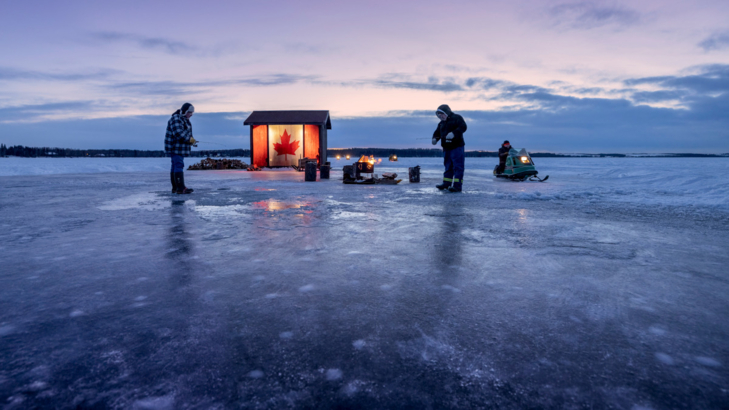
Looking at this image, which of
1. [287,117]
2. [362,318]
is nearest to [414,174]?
[362,318]

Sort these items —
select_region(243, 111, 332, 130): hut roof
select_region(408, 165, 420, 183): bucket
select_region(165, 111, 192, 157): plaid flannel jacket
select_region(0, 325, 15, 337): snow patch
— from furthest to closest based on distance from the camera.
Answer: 1. select_region(243, 111, 332, 130): hut roof
2. select_region(408, 165, 420, 183): bucket
3. select_region(165, 111, 192, 157): plaid flannel jacket
4. select_region(0, 325, 15, 337): snow patch

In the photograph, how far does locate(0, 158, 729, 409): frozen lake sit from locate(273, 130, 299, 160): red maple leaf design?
2124 cm

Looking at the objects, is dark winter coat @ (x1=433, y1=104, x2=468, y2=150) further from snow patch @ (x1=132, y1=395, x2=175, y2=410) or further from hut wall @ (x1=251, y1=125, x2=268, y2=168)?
hut wall @ (x1=251, y1=125, x2=268, y2=168)

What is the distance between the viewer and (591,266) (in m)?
3.18

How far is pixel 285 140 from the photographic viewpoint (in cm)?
2542

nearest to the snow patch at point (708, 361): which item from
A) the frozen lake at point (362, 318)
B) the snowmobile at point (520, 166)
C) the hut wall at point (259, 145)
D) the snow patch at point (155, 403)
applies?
the frozen lake at point (362, 318)

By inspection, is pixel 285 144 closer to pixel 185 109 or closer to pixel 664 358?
pixel 185 109

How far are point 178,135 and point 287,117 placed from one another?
58.4 ft

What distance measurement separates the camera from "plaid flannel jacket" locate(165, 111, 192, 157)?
8312 millimetres

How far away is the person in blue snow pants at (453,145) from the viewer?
394 inches

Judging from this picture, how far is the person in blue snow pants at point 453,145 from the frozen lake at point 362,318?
5.45 metres

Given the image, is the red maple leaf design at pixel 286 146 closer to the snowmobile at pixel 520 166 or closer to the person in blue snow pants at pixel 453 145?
the snowmobile at pixel 520 166

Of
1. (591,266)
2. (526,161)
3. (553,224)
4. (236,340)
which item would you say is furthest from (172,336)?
(526,161)

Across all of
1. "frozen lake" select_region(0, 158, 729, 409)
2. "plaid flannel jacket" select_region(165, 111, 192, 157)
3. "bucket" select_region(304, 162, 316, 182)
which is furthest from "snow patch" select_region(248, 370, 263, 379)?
"bucket" select_region(304, 162, 316, 182)
